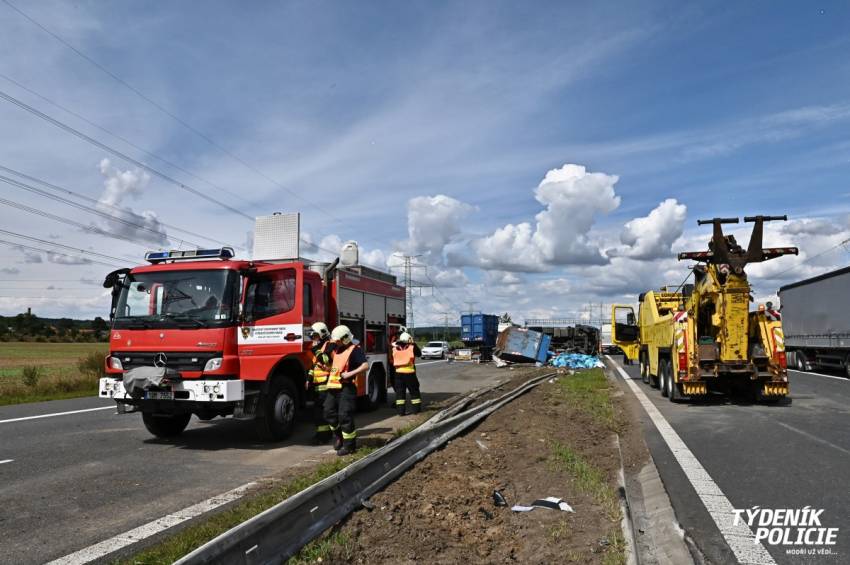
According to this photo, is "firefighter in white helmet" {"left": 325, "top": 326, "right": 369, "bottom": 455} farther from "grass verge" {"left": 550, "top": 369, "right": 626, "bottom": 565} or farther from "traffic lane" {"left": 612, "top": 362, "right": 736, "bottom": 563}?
"traffic lane" {"left": 612, "top": 362, "right": 736, "bottom": 563}

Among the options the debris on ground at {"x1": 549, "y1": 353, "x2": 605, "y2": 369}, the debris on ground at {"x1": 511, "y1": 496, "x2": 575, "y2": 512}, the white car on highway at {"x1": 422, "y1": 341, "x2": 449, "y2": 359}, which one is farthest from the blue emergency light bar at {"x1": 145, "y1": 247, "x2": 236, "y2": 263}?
the white car on highway at {"x1": 422, "y1": 341, "x2": 449, "y2": 359}

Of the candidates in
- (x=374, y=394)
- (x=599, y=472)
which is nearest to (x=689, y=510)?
(x=599, y=472)

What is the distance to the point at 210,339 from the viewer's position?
852cm

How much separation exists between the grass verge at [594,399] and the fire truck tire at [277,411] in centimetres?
511

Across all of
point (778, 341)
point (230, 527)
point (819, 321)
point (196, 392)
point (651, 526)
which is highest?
point (819, 321)

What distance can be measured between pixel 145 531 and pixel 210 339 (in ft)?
11.9

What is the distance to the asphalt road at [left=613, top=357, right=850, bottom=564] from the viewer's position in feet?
→ 16.8

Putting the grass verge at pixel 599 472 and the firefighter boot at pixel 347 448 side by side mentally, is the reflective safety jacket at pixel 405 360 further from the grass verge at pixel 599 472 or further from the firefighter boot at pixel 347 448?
the firefighter boot at pixel 347 448

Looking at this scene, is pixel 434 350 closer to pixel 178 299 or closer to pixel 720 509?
pixel 178 299

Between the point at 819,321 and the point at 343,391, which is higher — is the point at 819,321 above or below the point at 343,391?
above

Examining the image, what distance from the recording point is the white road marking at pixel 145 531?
454cm

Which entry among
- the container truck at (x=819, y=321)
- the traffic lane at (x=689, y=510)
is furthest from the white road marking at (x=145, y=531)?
the container truck at (x=819, y=321)

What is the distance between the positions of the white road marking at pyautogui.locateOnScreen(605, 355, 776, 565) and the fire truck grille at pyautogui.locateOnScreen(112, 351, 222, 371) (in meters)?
5.95

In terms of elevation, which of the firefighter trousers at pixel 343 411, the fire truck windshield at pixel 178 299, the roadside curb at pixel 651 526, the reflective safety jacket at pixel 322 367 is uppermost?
the fire truck windshield at pixel 178 299
